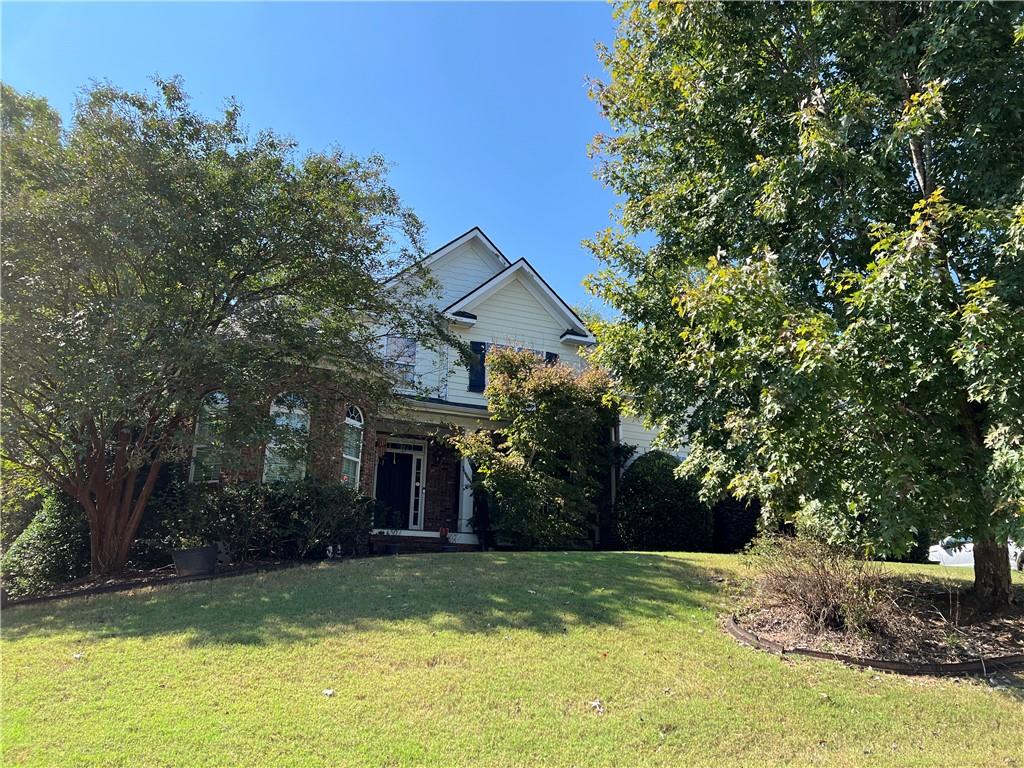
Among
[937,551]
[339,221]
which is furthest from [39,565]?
[937,551]

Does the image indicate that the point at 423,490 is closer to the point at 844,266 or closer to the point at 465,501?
the point at 465,501

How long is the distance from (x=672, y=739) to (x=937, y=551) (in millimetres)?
13577

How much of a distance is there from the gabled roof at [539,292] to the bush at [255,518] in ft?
26.4

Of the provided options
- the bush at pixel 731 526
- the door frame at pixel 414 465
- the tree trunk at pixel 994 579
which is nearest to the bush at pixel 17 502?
the door frame at pixel 414 465

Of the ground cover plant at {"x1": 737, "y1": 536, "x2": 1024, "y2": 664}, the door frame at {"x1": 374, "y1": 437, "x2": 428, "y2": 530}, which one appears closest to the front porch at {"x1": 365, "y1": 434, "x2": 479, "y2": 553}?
the door frame at {"x1": 374, "y1": 437, "x2": 428, "y2": 530}

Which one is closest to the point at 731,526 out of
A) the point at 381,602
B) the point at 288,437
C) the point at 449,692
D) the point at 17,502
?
the point at 381,602

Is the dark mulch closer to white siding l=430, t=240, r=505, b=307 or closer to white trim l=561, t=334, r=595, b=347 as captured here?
white trim l=561, t=334, r=595, b=347

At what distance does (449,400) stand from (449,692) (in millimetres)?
11986

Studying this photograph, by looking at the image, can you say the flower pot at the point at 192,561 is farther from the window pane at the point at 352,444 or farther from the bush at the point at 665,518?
the bush at the point at 665,518

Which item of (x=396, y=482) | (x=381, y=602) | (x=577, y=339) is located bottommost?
(x=381, y=602)

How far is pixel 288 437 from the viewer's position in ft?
33.7

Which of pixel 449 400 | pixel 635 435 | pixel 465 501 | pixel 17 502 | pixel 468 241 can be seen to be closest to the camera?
pixel 17 502

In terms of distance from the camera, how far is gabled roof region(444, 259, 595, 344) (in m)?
18.4

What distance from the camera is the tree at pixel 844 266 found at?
532 cm
